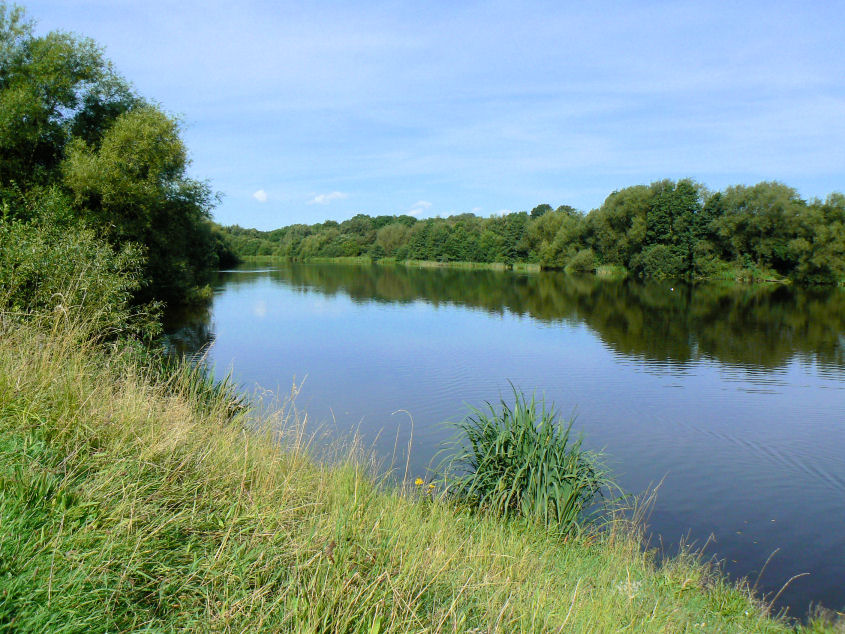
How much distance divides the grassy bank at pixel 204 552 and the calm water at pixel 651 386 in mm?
3988

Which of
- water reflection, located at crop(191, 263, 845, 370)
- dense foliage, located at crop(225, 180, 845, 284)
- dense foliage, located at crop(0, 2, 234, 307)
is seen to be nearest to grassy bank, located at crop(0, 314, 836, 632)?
dense foliage, located at crop(0, 2, 234, 307)

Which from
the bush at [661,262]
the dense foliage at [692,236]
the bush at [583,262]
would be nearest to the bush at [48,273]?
the dense foliage at [692,236]

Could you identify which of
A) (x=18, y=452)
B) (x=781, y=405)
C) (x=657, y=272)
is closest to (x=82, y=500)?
(x=18, y=452)

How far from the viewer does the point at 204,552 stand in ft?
9.59

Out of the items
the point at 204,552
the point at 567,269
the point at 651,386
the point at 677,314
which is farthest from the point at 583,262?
the point at 204,552

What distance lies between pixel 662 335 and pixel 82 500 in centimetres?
2450

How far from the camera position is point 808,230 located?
53.9 meters

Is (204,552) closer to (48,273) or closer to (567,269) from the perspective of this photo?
(48,273)

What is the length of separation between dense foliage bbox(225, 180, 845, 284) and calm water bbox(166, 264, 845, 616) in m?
22.6

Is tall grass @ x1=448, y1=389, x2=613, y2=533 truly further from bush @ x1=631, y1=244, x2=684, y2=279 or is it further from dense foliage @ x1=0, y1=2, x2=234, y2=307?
bush @ x1=631, y1=244, x2=684, y2=279

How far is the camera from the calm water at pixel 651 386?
8.23m

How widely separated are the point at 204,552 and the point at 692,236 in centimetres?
6763

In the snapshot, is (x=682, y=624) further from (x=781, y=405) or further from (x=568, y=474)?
(x=781, y=405)

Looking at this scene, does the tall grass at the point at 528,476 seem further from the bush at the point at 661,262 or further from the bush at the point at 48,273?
the bush at the point at 661,262
